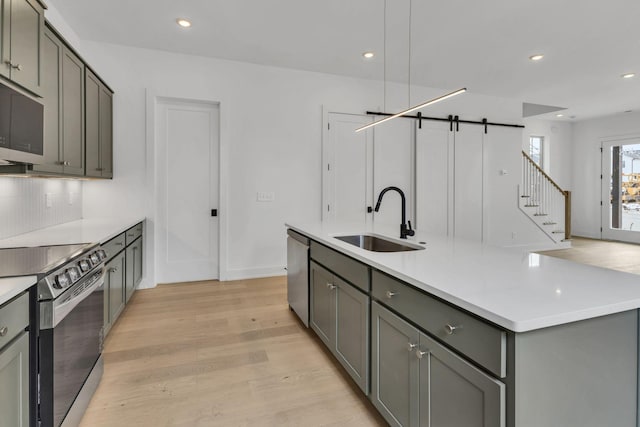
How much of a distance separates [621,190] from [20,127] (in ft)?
35.4

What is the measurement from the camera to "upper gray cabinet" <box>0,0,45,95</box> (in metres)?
1.83

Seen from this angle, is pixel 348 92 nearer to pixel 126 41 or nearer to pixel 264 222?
pixel 264 222

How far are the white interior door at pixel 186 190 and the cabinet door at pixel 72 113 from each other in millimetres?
1305

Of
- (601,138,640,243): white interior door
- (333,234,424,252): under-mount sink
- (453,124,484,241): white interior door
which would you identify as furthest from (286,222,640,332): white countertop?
(601,138,640,243): white interior door

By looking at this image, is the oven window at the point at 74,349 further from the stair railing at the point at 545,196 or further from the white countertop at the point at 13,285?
the stair railing at the point at 545,196

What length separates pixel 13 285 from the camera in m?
1.23

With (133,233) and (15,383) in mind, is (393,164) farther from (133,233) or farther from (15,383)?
(15,383)

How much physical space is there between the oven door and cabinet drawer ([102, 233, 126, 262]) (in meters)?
0.56

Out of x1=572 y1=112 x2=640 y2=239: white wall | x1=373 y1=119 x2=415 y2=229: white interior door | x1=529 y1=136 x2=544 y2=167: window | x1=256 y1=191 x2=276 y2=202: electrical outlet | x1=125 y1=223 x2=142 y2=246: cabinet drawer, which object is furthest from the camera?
x1=529 y1=136 x2=544 y2=167: window

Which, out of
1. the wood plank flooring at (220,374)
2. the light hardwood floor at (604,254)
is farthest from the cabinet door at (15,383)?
the light hardwood floor at (604,254)

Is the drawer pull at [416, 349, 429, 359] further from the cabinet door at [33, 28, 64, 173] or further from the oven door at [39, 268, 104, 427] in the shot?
the cabinet door at [33, 28, 64, 173]

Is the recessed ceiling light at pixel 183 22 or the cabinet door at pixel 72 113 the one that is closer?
the cabinet door at pixel 72 113

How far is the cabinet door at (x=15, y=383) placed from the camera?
1154mm

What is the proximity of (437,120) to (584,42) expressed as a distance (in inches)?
83.4
